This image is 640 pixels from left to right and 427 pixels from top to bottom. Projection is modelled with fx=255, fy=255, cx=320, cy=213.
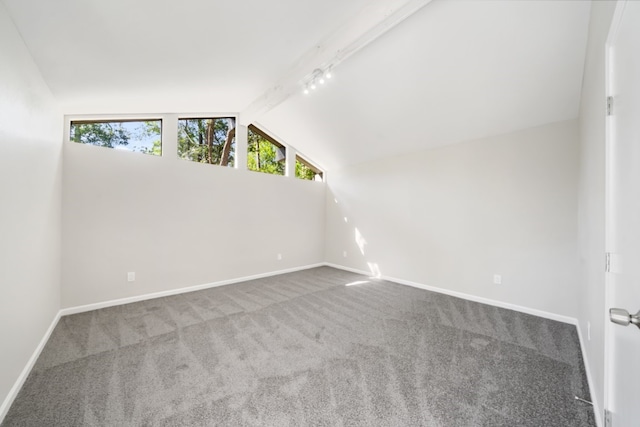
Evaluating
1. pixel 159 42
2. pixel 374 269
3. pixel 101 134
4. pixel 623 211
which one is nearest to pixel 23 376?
pixel 159 42

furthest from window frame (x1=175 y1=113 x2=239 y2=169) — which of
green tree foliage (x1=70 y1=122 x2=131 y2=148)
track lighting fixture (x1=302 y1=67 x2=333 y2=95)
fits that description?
track lighting fixture (x1=302 y1=67 x2=333 y2=95)

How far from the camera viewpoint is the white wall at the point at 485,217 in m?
3.19

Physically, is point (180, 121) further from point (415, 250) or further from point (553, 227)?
point (553, 227)

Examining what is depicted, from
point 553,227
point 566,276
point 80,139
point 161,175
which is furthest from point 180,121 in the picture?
point 566,276

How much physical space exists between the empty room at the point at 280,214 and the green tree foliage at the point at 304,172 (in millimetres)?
846

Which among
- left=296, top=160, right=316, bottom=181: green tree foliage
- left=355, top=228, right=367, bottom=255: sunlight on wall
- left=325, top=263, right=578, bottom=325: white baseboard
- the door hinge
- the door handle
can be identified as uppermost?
left=296, top=160, right=316, bottom=181: green tree foliage

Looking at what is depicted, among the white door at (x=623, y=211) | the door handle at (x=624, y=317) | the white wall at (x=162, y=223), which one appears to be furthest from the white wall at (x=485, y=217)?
the door handle at (x=624, y=317)

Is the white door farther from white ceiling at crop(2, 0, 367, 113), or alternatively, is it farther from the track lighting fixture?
the track lighting fixture

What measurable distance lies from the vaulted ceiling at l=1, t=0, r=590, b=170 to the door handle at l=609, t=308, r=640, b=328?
8.22 feet

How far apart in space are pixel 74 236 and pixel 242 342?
2609 mm

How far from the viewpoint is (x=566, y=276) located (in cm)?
314

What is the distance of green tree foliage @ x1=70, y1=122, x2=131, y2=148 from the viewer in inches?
137

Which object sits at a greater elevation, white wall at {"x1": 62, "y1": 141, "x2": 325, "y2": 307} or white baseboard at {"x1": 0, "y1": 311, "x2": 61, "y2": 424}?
white wall at {"x1": 62, "y1": 141, "x2": 325, "y2": 307}

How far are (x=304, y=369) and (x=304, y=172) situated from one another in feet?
15.1
